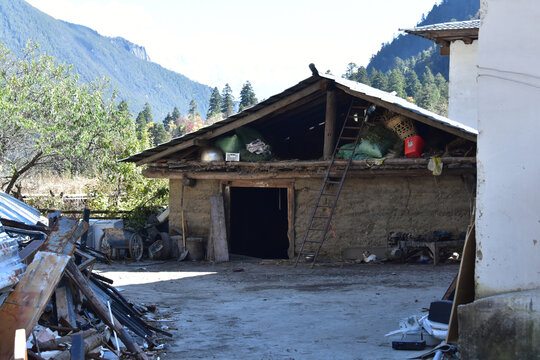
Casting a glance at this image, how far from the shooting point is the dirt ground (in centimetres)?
684

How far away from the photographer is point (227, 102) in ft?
201

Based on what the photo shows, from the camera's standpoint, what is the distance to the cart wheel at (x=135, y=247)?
48.7ft

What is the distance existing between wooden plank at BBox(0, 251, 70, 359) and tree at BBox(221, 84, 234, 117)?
55.5 m

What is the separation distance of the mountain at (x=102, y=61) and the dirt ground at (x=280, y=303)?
115023 mm

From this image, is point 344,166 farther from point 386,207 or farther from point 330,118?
point 386,207

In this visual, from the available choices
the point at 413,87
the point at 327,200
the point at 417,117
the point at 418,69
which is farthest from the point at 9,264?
the point at 418,69

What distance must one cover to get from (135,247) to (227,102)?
4738cm

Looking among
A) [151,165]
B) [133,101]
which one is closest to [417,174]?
[151,165]

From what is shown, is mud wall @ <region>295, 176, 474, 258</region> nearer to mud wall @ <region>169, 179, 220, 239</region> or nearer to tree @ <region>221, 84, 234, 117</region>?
mud wall @ <region>169, 179, 220, 239</region>

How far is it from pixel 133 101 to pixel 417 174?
114041 mm

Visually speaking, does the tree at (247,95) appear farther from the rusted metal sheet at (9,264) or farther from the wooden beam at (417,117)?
the rusted metal sheet at (9,264)

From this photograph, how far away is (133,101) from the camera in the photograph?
4791 inches

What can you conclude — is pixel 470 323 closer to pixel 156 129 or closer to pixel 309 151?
pixel 309 151

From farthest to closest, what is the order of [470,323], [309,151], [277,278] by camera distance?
[309,151]
[277,278]
[470,323]
